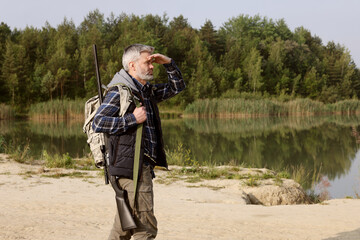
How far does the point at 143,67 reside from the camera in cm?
341

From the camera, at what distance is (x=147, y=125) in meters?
3.35

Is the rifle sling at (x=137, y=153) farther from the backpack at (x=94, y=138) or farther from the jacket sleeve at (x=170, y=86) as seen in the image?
the jacket sleeve at (x=170, y=86)

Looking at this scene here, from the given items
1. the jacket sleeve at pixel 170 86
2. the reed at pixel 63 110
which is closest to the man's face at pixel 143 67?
the jacket sleeve at pixel 170 86

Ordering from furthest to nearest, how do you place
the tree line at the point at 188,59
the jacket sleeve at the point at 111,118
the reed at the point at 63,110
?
the tree line at the point at 188,59, the reed at the point at 63,110, the jacket sleeve at the point at 111,118

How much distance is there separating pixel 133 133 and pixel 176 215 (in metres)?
3.26

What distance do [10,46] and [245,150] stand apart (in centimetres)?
3871

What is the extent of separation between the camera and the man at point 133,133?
→ 3215 millimetres

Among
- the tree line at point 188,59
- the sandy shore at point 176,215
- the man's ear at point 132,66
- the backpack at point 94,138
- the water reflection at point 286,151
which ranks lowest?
the water reflection at point 286,151

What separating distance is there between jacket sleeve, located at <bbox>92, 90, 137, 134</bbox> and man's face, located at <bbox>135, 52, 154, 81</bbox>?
0.27m

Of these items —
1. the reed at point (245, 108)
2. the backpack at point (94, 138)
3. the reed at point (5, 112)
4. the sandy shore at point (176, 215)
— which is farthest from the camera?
the reed at point (245, 108)

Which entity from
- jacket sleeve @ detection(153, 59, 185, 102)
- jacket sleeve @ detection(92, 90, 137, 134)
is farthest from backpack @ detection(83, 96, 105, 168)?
jacket sleeve @ detection(153, 59, 185, 102)

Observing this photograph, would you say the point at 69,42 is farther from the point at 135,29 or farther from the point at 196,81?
the point at 196,81

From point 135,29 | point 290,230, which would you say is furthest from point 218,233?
point 135,29

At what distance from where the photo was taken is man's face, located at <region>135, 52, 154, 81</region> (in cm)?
339
